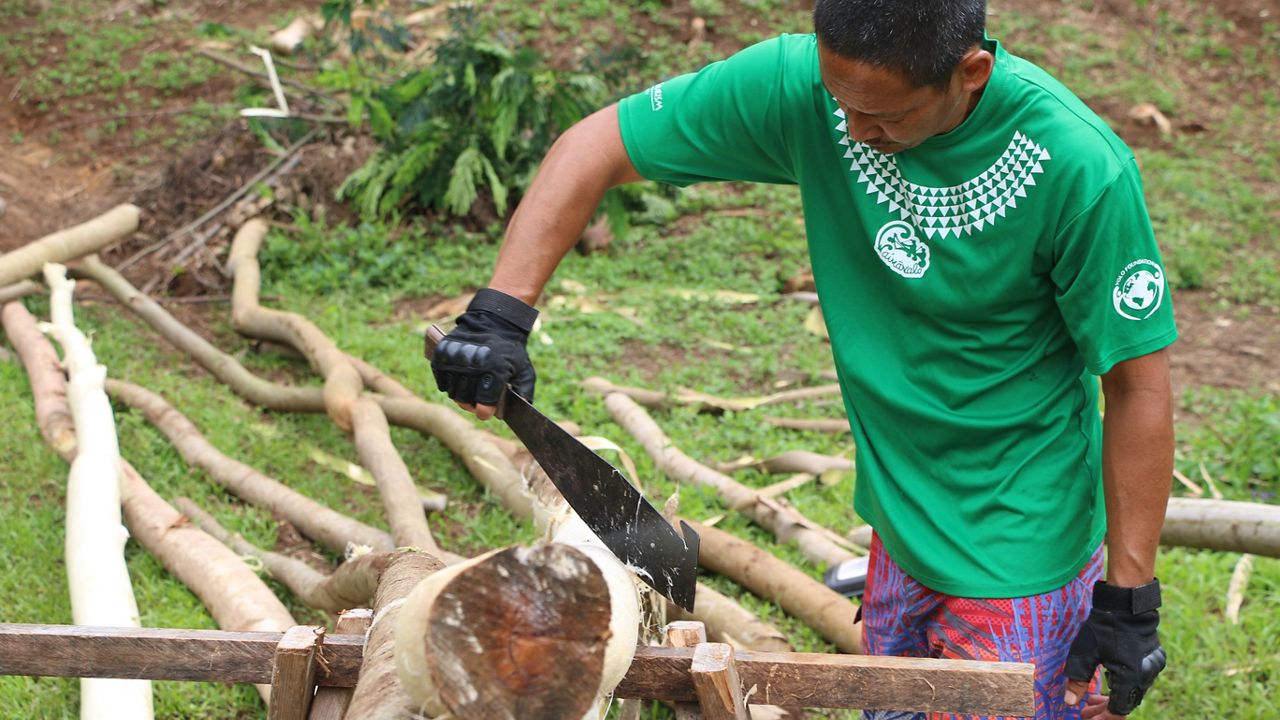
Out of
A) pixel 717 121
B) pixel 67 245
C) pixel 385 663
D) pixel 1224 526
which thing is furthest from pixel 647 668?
pixel 67 245

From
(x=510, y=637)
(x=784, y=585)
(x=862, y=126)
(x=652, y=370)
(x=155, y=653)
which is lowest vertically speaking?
(x=652, y=370)

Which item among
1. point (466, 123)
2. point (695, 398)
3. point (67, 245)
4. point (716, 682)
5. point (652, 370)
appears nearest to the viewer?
point (716, 682)

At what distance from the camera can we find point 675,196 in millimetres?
7969

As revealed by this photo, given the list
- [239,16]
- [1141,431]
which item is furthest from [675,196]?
[1141,431]

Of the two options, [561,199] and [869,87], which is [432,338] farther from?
[869,87]

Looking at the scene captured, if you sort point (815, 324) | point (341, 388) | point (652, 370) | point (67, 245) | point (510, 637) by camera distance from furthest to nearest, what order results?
point (815, 324) < point (67, 245) < point (652, 370) < point (341, 388) < point (510, 637)

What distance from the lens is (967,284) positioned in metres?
2.09

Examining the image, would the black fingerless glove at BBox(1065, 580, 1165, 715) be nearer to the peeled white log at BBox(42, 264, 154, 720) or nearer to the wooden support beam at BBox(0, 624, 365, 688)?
the wooden support beam at BBox(0, 624, 365, 688)

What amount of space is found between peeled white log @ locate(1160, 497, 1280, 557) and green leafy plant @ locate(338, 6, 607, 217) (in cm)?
453

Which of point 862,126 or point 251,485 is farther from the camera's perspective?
point 251,485

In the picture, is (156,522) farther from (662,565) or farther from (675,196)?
(675,196)

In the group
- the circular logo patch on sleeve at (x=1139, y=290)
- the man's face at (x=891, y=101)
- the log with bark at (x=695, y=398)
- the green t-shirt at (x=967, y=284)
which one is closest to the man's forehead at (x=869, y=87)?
the man's face at (x=891, y=101)

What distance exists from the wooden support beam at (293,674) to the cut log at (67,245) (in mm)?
4780

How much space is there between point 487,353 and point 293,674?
2.15 ft
